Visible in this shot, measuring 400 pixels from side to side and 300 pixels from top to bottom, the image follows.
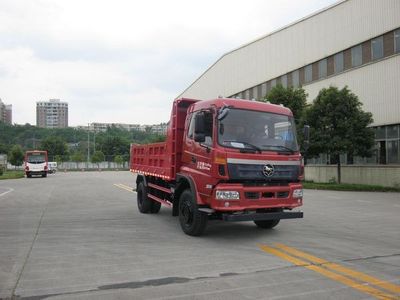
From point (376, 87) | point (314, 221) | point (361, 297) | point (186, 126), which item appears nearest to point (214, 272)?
point (361, 297)

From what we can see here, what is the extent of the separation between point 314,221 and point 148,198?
497 centimetres

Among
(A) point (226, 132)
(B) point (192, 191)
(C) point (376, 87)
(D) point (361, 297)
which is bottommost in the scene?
(D) point (361, 297)

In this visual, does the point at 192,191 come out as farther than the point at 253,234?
No

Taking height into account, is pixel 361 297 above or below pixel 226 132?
below

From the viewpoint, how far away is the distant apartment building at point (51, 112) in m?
151

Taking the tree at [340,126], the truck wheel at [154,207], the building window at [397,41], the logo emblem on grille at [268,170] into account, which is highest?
the building window at [397,41]

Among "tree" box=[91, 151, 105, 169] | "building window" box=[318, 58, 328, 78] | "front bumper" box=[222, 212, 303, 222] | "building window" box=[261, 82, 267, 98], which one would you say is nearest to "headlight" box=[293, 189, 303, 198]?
"front bumper" box=[222, 212, 303, 222]

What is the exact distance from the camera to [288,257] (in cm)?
761

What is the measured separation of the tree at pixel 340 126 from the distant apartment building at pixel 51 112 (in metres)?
136

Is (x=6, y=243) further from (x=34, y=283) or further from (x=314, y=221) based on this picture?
(x=314, y=221)

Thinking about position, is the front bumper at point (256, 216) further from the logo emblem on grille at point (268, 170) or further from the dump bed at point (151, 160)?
the dump bed at point (151, 160)

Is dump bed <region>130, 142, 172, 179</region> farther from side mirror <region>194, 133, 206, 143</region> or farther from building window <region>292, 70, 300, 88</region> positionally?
→ building window <region>292, 70, 300, 88</region>

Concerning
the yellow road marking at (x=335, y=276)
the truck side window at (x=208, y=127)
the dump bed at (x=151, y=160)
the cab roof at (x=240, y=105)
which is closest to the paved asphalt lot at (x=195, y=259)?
the yellow road marking at (x=335, y=276)

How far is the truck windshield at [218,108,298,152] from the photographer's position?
29.2 feet
